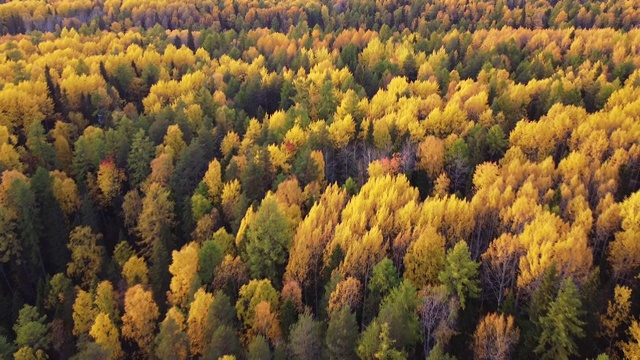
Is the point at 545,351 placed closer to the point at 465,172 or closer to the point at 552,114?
the point at 465,172

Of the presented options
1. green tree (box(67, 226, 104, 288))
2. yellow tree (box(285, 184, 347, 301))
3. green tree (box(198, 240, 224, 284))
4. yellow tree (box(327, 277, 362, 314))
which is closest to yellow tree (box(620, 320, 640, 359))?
yellow tree (box(327, 277, 362, 314))

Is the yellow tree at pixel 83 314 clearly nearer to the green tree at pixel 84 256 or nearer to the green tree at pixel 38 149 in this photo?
the green tree at pixel 84 256

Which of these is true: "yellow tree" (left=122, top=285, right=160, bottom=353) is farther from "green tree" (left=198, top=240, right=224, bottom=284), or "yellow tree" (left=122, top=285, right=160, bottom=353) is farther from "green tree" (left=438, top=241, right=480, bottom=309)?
"green tree" (left=438, top=241, right=480, bottom=309)

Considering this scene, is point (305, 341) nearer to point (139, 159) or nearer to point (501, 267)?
point (501, 267)

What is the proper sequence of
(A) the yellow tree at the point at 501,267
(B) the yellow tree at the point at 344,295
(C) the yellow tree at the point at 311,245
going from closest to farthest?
1. (B) the yellow tree at the point at 344,295
2. (A) the yellow tree at the point at 501,267
3. (C) the yellow tree at the point at 311,245

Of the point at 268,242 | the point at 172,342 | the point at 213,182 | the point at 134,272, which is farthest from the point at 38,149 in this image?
the point at 172,342

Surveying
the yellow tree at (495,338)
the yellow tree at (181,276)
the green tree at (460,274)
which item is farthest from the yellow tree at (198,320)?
the yellow tree at (495,338)

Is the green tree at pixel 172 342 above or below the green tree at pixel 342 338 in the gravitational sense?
below
